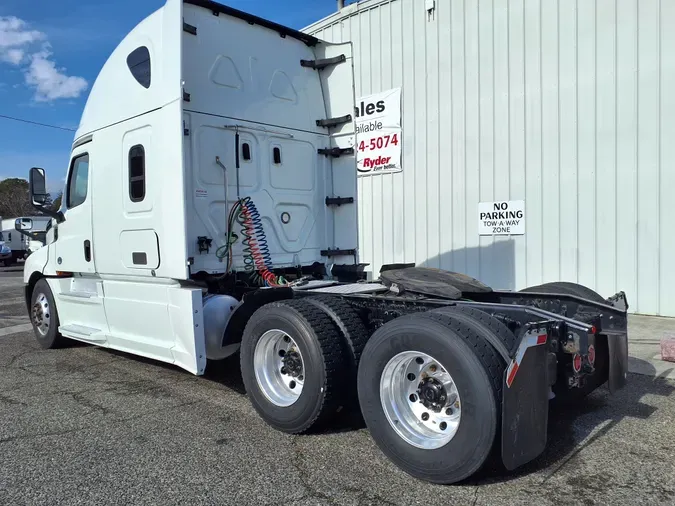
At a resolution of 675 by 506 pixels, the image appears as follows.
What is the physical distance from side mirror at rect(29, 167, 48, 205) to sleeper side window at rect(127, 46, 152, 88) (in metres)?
2.02

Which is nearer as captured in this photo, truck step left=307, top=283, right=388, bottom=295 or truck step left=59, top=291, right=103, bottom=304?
truck step left=307, top=283, right=388, bottom=295

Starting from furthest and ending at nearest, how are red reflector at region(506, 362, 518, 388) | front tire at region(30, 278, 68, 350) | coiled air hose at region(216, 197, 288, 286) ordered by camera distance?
front tire at region(30, 278, 68, 350) < coiled air hose at region(216, 197, 288, 286) < red reflector at region(506, 362, 518, 388)

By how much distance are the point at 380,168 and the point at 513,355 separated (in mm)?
8797

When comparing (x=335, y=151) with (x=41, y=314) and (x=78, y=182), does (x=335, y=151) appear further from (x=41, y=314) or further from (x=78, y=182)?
(x=41, y=314)

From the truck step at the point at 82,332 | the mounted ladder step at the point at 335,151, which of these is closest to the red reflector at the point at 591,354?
the mounted ladder step at the point at 335,151

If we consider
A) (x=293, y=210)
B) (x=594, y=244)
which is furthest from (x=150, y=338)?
(x=594, y=244)

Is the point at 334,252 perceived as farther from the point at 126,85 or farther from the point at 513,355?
the point at 513,355

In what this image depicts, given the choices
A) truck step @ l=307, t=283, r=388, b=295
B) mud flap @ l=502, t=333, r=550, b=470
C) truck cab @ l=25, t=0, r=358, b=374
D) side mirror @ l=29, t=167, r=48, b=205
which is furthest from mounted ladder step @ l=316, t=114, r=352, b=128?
mud flap @ l=502, t=333, r=550, b=470

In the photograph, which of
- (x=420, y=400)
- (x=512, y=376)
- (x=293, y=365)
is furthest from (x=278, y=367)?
(x=512, y=376)

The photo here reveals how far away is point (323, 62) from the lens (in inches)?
256

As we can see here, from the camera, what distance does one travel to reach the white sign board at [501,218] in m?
9.60

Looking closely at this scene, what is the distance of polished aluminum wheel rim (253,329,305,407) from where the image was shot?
14.6 ft

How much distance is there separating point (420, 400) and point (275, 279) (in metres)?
2.61

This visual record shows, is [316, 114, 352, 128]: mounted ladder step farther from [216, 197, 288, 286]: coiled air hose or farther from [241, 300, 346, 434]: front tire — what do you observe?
[241, 300, 346, 434]: front tire
